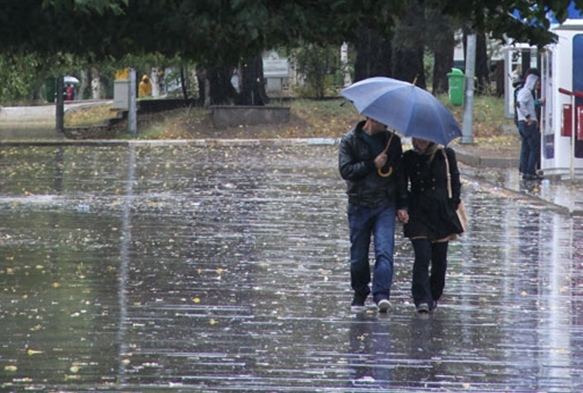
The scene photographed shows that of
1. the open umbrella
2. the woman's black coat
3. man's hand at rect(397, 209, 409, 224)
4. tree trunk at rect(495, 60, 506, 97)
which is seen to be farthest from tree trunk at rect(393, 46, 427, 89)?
man's hand at rect(397, 209, 409, 224)

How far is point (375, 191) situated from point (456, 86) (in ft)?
90.2

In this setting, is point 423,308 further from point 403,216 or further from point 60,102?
point 60,102

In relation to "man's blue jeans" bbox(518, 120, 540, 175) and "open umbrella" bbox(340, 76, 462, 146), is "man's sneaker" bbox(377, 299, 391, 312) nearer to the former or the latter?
"open umbrella" bbox(340, 76, 462, 146)

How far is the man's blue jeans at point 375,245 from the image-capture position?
10.1 metres

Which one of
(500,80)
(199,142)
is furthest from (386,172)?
(500,80)

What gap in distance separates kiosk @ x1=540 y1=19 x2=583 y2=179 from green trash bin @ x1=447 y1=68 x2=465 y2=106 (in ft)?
44.8

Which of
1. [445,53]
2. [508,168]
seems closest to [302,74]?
[445,53]

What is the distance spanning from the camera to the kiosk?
21812mm

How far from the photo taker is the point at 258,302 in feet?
34.9

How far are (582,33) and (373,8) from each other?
16.3 metres

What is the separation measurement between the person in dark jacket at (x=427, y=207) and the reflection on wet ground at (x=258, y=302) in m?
0.32

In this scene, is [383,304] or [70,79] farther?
[70,79]

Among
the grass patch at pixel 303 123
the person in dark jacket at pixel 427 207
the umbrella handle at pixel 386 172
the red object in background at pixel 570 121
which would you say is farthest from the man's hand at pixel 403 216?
the grass patch at pixel 303 123

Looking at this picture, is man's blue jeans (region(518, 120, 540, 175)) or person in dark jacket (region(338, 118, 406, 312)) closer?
person in dark jacket (region(338, 118, 406, 312))
